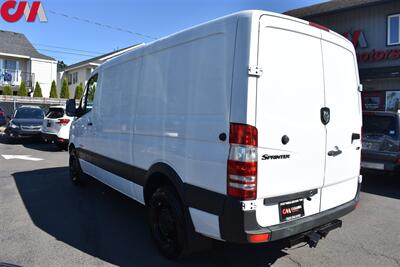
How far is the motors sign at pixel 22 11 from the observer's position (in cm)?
1631

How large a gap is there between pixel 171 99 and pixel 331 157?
178 centimetres

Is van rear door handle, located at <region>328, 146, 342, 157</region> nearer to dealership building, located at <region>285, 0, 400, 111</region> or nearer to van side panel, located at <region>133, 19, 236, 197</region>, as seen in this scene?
van side panel, located at <region>133, 19, 236, 197</region>

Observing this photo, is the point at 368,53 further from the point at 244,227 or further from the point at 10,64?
the point at 10,64

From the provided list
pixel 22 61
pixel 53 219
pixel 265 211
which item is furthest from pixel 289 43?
pixel 22 61

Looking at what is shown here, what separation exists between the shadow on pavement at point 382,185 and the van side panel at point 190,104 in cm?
505

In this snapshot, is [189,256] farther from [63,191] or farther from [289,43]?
[63,191]

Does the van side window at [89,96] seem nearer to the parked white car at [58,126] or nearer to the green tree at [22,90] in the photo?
the parked white car at [58,126]

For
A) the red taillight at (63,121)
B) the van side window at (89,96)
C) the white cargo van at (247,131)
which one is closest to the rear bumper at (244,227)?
the white cargo van at (247,131)

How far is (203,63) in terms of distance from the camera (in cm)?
341

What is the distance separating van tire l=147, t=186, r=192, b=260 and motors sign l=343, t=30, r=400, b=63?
1512 cm

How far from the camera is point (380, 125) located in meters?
7.41

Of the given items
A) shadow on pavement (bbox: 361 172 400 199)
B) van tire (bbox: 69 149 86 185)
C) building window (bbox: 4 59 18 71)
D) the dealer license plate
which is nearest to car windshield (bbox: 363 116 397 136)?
shadow on pavement (bbox: 361 172 400 199)

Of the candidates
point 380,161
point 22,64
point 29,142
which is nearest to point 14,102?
point 29,142

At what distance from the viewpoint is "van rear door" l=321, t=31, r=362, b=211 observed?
367cm
